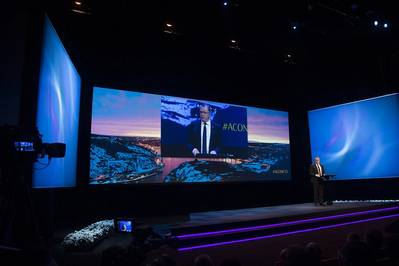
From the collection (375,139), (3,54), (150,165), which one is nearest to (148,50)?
(150,165)

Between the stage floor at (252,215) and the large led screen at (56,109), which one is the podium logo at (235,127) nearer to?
the stage floor at (252,215)

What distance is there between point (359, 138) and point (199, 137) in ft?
14.9

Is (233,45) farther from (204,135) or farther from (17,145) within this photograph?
(17,145)

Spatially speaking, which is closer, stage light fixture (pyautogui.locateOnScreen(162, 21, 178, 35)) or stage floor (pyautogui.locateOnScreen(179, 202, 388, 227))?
stage floor (pyautogui.locateOnScreen(179, 202, 388, 227))

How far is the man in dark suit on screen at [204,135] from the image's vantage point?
7504 millimetres

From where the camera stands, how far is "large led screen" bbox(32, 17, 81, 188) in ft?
12.3

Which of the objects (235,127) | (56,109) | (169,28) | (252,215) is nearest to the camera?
(56,109)

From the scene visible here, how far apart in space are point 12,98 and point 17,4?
106 cm

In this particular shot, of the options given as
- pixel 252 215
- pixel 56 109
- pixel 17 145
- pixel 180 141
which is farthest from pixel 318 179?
pixel 17 145

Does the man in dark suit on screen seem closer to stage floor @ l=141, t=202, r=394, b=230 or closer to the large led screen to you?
stage floor @ l=141, t=202, r=394, b=230

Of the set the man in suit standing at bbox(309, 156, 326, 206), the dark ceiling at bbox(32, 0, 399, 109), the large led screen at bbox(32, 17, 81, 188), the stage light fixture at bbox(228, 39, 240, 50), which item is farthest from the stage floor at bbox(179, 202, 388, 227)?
the stage light fixture at bbox(228, 39, 240, 50)

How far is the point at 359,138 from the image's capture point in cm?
880

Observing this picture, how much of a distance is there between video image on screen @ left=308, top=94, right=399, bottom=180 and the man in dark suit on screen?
3780mm

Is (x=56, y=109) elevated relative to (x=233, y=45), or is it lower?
lower
